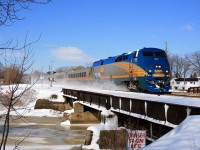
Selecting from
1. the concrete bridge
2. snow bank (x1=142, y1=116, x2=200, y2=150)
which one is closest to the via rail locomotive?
the concrete bridge

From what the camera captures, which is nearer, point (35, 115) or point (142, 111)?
point (142, 111)

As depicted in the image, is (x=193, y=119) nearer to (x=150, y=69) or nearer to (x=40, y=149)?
(x=40, y=149)

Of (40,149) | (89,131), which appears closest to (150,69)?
(89,131)

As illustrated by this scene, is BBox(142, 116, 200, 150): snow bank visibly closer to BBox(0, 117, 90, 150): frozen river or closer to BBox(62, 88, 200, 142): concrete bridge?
BBox(62, 88, 200, 142): concrete bridge

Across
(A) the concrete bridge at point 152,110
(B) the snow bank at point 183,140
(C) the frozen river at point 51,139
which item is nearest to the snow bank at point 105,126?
(A) the concrete bridge at point 152,110

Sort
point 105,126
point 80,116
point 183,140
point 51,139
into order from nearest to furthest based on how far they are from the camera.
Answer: point 183,140, point 105,126, point 51,139, point 80,116

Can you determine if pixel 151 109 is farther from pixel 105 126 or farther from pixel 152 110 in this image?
pixel 105 126

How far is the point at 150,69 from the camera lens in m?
24.6

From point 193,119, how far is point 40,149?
11.8 m

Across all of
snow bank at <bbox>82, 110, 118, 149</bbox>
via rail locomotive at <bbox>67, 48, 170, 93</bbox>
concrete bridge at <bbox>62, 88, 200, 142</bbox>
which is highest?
via rail locomotive at <bbox>67, 48, 170, 93</bbox>

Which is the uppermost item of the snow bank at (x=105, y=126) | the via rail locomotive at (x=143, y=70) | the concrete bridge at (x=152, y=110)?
the via rail locomotive at (x=143, y=70)

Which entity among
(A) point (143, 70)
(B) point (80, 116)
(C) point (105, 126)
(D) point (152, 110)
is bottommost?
(B) point (80, 116)

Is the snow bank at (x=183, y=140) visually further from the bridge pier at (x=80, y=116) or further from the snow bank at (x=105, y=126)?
the bridge pier at (x=80, y=116)

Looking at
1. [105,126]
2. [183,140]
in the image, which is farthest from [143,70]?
[183,140]
